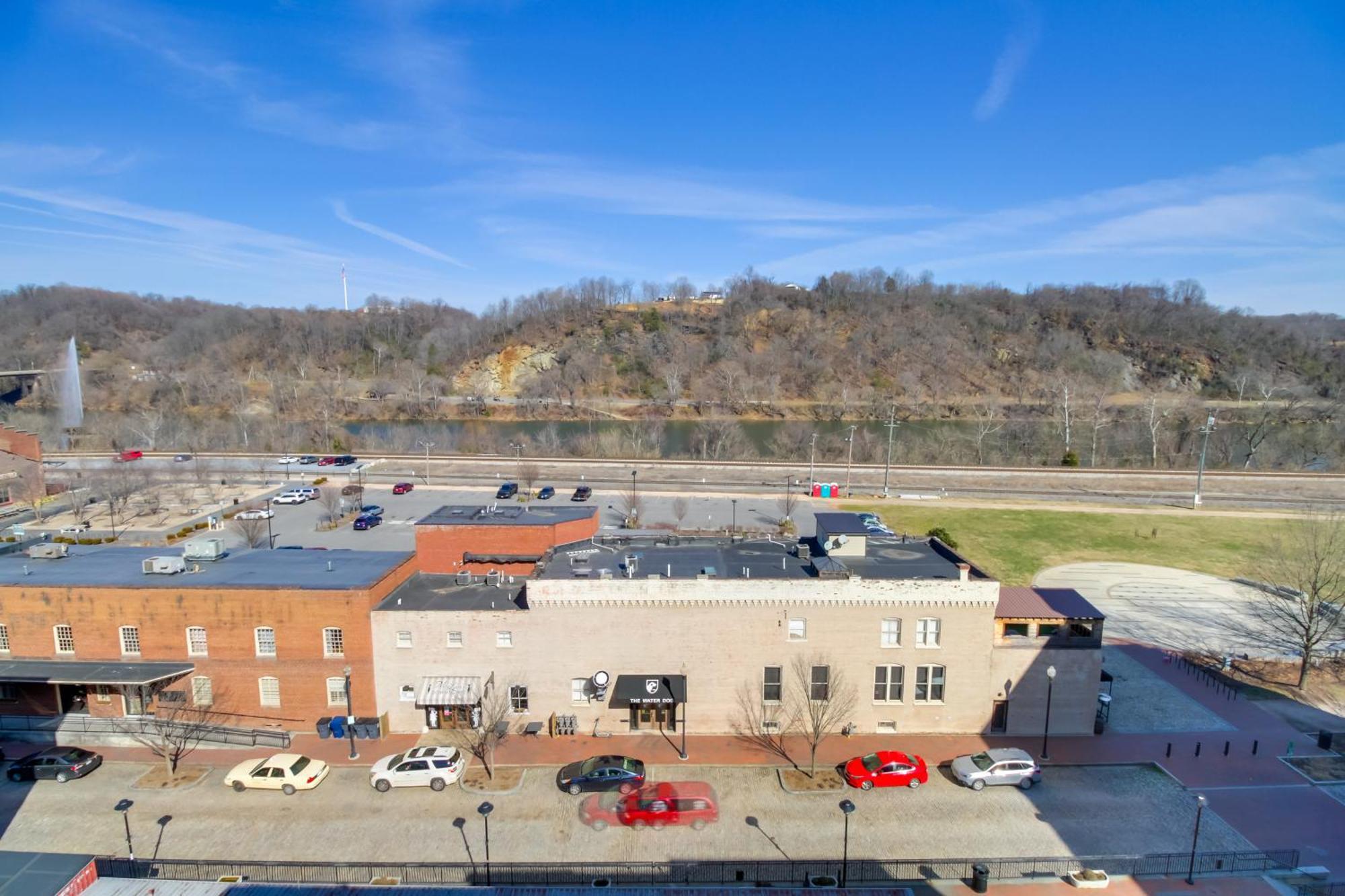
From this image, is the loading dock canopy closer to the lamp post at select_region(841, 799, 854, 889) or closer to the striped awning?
the striped awning

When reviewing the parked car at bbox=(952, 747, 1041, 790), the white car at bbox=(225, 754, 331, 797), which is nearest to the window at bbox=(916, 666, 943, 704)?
the parked car at bbox=(952, 747, 1041, 790)

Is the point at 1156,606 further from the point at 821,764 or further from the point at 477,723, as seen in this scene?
the point at 477,723

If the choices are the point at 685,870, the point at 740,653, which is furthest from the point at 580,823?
the point at 740,653

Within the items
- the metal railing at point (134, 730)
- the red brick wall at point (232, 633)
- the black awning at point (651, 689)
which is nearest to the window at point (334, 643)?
the red brick wall at point (232, 633)

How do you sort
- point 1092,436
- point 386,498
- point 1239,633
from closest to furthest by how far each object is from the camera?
point 1239,633 → point 386,498 → point 1092,436

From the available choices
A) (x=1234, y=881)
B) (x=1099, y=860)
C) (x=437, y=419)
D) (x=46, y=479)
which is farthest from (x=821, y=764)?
(x=437, y=419)

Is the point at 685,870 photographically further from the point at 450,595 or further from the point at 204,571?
the point at 204,571
